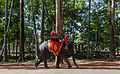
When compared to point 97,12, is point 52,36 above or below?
below

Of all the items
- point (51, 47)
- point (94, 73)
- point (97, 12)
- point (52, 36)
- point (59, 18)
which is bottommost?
point (94, 73)

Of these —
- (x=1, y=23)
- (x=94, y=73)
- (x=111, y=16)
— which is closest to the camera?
(x=94, y=73)

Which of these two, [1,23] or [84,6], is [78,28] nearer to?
[84,6]

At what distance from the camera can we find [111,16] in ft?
71.6

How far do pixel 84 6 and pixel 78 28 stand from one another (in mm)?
4106

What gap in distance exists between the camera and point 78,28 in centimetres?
3334

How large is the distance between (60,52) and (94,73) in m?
3.40

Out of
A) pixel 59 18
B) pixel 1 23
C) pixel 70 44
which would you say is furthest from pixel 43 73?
pixel 1 23

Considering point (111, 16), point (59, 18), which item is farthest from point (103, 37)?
point (59, 18)

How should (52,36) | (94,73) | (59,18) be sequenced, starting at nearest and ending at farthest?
1. (94,73)
2. (52,36)
3. (59,18)

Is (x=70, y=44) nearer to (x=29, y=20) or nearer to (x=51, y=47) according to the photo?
(x=51, y=47)

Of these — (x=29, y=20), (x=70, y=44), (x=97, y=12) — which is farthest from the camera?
(x=29, y=20)

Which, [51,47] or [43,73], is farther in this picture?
[51,47]

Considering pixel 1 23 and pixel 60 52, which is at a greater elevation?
pixel 1 23
